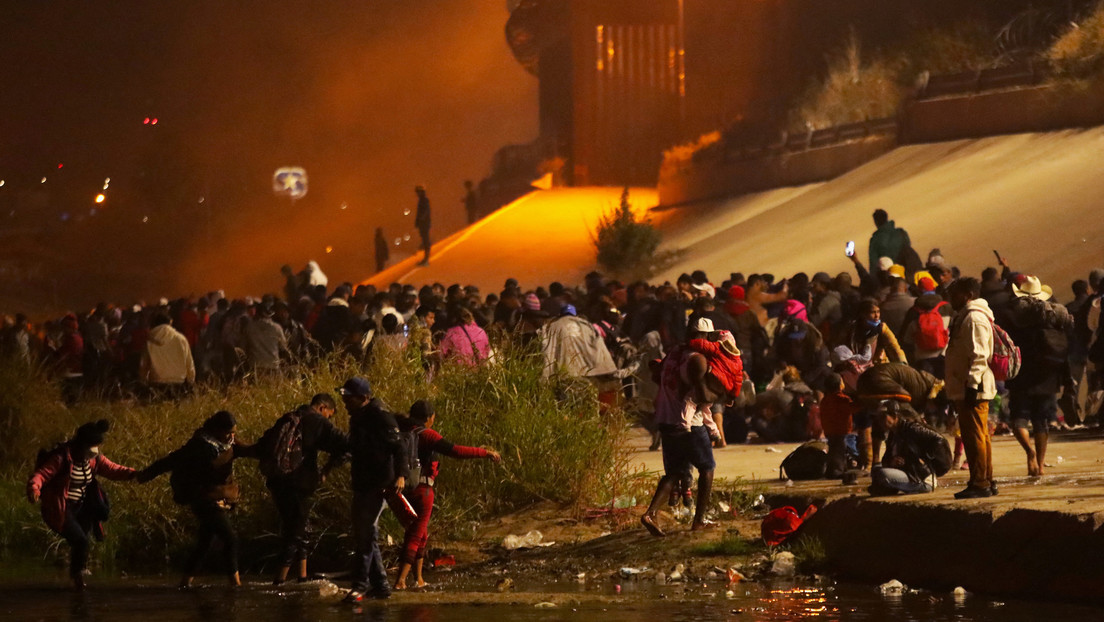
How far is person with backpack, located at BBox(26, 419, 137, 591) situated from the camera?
11.2 metres

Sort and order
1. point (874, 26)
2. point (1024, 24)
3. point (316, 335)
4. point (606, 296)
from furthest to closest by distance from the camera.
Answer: point (874, 26) < point (1024, 24) < point (316, 335) < point (606, 296)

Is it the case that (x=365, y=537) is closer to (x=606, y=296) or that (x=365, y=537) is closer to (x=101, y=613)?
(x=101, y=613)

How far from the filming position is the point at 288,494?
11219mm

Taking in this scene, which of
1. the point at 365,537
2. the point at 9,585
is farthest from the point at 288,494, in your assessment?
the point at 9,585

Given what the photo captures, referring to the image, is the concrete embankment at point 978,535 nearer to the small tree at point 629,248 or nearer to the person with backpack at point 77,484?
the person with backpack at point 77,484

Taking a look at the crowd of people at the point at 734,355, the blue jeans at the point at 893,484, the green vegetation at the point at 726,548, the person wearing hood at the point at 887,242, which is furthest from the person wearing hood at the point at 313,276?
the blue jeans at the point at 893,484

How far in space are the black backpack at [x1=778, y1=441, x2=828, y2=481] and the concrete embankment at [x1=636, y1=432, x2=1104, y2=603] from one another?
0.85 m

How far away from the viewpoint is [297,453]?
1116 cm

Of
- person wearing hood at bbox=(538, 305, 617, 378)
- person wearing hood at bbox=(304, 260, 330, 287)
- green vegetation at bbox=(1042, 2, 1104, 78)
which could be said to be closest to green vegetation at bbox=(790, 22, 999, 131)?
green vegetation at bbox=(1042, 2, 1104, 78)

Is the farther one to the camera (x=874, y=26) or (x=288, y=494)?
(x=874, y=26)

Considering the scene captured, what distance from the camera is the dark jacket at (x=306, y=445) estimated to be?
1106 centimetres

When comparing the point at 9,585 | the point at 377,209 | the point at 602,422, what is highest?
the point at 377,209

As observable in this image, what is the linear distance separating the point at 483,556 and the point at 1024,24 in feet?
84.4

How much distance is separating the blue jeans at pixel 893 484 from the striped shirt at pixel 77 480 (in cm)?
520
